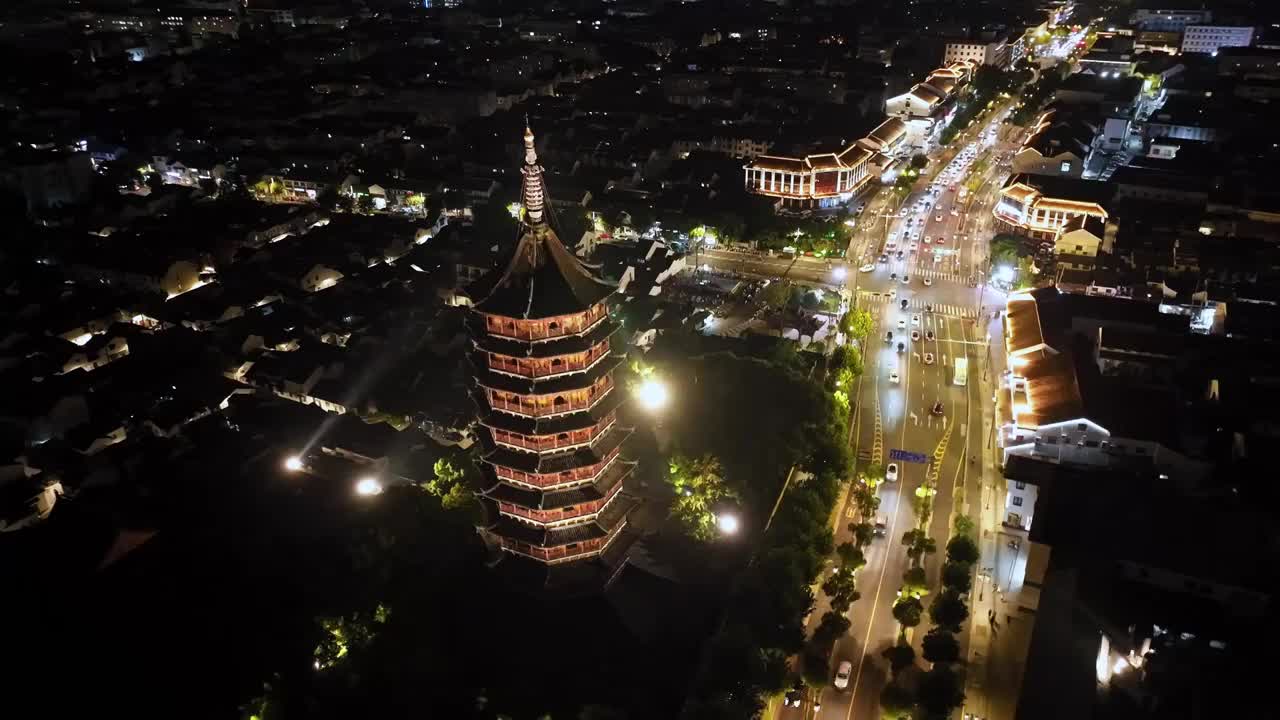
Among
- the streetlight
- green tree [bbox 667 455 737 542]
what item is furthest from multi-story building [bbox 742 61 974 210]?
the streetlight

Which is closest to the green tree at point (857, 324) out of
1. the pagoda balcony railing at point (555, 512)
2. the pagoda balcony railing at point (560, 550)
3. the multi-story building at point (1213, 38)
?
the pagoda balcony railing at point (555, 512)

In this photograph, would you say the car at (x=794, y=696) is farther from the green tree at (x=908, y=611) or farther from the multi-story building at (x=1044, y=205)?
the multi-story building at (x=1044, y=205)

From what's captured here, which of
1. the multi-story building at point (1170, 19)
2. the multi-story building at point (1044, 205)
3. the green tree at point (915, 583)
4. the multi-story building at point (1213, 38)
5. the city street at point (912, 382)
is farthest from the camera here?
the multi-story building at point (1170, 19)

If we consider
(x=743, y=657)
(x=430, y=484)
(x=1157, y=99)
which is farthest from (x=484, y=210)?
(x=1157, y=99)

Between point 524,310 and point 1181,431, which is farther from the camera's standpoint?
point 1181,431

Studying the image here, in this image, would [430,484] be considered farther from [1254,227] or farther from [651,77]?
[651,77]

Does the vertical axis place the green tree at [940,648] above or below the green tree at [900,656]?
above
